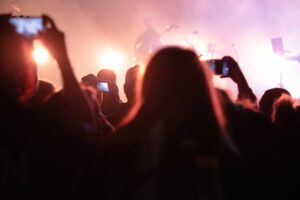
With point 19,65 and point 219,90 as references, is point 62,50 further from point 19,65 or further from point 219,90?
point 219,90

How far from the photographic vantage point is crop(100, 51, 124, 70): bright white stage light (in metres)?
24.3

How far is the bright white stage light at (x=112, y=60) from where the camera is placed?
2428 centimetres

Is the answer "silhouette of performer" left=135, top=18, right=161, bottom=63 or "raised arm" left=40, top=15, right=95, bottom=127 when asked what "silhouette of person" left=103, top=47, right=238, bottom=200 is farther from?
"silhouette of performer" left=135, top=18, right=161, bottom=63

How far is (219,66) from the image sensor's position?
10.8 feet

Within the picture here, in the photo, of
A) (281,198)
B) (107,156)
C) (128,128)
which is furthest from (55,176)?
(281,198)

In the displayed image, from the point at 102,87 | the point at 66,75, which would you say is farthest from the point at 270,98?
the point at 66,75

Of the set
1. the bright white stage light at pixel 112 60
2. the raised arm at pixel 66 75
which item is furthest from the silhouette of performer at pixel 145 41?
the raised arm at pixel 66 75

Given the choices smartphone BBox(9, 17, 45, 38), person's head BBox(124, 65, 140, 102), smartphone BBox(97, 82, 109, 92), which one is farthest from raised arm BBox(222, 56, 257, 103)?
smartphone BBox(97, 82, 109, 92)

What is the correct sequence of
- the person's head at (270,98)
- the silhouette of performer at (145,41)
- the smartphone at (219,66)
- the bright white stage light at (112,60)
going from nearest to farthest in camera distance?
the smartphone at (219,66) → the person's head at (270,98) → the bright white stage light at (112,60) → the silhouette of performer at (145,41)

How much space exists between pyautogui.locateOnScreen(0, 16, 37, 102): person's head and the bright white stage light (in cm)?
2141

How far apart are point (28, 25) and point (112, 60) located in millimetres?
→ 25095

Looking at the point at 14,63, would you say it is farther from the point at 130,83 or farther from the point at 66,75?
the point at 130,83

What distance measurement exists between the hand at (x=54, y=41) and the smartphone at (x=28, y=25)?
3 cm

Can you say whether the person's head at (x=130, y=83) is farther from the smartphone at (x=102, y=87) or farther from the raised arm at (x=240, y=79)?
the raised arm at (x=240, y=79)
